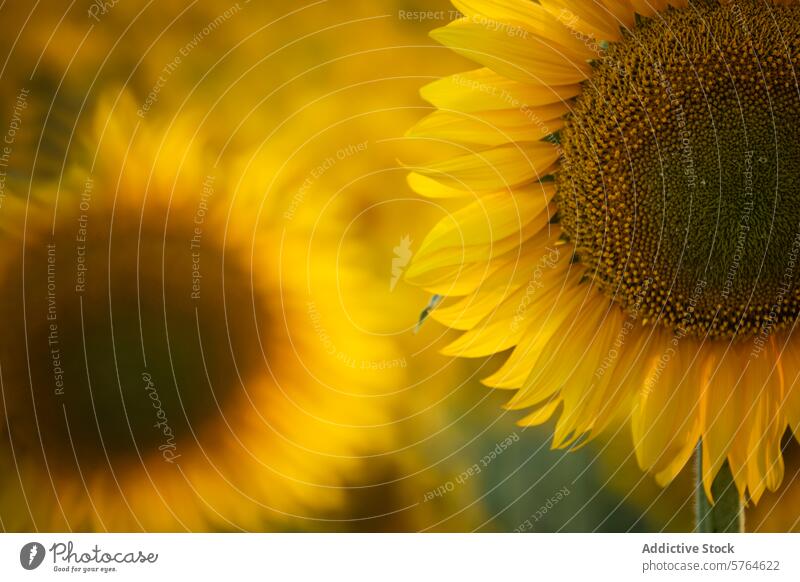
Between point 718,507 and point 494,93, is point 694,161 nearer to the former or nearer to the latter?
point 494,93

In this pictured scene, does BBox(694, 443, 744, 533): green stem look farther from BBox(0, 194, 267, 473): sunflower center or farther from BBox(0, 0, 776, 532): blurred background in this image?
BBox(0, 194, 267, 473): sunflower center

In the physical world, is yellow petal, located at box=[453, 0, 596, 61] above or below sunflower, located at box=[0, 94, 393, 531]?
above

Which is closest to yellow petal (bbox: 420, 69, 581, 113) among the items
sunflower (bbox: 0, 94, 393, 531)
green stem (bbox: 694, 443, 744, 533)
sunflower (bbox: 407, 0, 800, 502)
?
sunflower (bbox: 407, 0, 800, 502)

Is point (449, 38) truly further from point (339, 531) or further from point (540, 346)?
point (339, 531)

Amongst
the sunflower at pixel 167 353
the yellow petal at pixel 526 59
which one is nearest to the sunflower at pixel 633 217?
the yellow petal at pixel 526 59

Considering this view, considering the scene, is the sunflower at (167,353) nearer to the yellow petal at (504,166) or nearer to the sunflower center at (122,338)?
the sunflower center at (122,338)

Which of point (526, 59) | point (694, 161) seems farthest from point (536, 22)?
point (694, 161)
